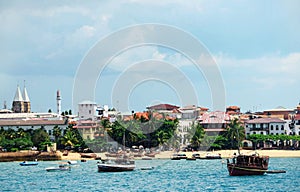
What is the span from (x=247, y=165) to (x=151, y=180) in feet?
31.7

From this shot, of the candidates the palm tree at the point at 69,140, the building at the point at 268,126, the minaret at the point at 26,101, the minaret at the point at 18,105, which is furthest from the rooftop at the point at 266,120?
the minaret at the point at 26,101

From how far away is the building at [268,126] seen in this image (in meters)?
108

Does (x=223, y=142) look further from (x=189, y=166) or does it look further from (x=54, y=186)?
(x=54, y=186)

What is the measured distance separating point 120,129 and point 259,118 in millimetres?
28927

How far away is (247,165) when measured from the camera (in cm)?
6200

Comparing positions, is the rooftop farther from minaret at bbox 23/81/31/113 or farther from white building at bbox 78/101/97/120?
minaret at bbox 23/81/31/113

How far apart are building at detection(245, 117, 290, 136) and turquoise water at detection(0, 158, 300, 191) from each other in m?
33.0

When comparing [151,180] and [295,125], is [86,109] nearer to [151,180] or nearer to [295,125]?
[295,125]

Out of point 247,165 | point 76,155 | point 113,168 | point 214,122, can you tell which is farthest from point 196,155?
point 247,165

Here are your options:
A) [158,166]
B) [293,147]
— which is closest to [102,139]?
[158,166]

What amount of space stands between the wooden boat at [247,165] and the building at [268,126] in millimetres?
45706

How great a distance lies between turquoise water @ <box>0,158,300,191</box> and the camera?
5344cm

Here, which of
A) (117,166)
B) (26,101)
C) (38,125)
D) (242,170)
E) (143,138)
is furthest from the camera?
(26,101)

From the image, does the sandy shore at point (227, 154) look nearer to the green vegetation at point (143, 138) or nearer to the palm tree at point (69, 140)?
the green vegetation at point (143, 138)
